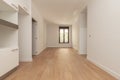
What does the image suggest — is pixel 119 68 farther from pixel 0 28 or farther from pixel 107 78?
pixel 0 28

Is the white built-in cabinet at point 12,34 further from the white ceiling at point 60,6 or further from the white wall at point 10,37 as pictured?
the white ceiling at point 60,6

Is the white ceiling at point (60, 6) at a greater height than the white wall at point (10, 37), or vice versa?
the white ceiling at point (60, 6)

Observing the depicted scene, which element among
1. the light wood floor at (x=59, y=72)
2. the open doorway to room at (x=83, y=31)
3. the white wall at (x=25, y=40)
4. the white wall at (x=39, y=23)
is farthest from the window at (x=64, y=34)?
the light wood floor at (x=59, y=72)

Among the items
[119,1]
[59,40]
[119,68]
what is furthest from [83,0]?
[59,40]

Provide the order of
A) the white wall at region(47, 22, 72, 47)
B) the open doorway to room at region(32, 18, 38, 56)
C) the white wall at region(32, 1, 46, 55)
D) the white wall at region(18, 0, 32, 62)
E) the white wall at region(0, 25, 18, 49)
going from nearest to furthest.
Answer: the white wall at region(0, 25, 18, 49) < the white wall at region(18, 0, 32, 62) < the white wall at region(32, 1, 46, 55) < the open doorway to room at region(32, 18, 38, 56) < the white wall at region(47, 22, 72, 47)

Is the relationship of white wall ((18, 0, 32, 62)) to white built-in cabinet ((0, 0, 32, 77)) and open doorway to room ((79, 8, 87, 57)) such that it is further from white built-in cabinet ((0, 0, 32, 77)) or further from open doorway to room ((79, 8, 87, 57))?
open doorway to room ((79, 8, 87, 57))

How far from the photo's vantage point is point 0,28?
131 inches

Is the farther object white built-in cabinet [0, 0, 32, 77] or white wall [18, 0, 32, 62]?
white wall [18, 0, 32, 62]

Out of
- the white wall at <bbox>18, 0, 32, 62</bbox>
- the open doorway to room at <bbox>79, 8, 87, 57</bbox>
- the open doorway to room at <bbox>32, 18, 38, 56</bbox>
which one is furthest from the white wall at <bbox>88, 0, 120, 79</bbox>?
the open doorway to room at <bbox>32, 18, 38, 56</bbox>

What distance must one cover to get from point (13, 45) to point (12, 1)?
45.7 inches

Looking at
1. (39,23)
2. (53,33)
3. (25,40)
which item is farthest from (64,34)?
(25,40)

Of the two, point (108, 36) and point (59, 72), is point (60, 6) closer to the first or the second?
point (108, 36)

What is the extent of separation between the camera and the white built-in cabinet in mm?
2648

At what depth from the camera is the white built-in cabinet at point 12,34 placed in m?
2.65
